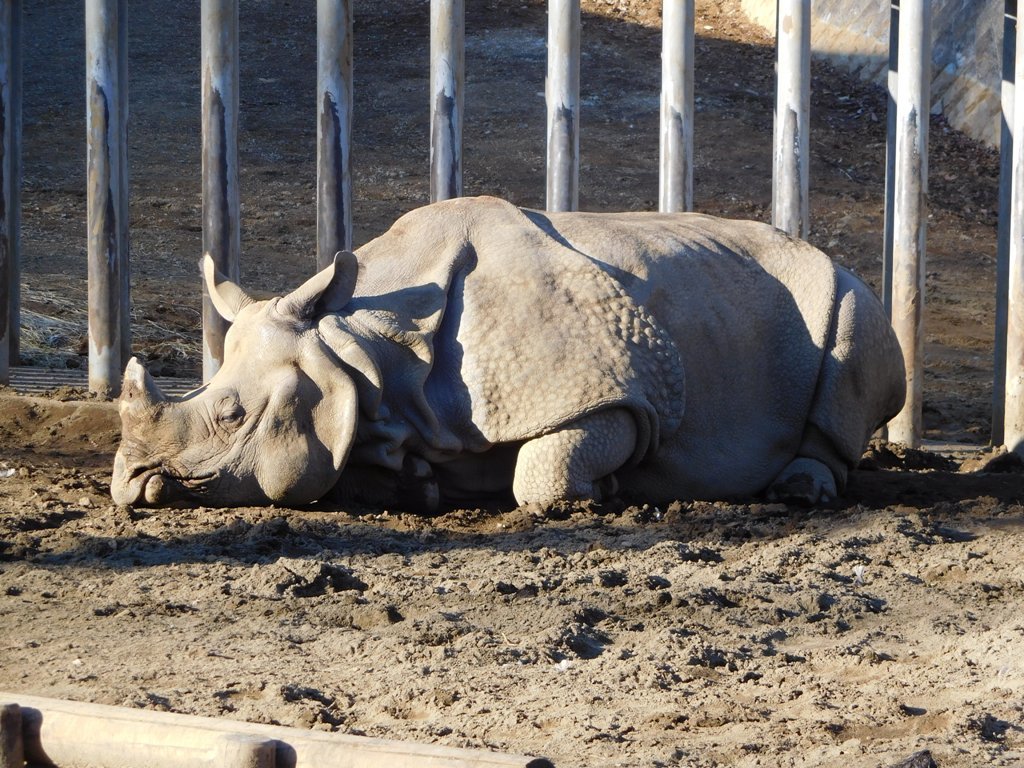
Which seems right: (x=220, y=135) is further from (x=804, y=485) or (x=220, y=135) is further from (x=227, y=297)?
(x=804, y=485)

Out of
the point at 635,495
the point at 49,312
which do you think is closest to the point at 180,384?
the point at 49,312

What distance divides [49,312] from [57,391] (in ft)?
13.3

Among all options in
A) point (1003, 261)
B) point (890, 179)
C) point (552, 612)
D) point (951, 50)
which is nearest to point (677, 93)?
point (890, 179)

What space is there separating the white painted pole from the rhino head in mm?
4045

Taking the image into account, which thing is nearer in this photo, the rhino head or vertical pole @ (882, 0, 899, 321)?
the rhino head

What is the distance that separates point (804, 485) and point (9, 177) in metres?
5.74

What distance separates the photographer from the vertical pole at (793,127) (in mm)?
9594

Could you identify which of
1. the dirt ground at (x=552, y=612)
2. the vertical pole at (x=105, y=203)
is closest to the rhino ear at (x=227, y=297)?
the dirt ground at (x=552, y=612)

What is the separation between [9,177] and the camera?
1038 cm

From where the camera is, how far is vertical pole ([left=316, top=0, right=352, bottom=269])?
8.91 meters

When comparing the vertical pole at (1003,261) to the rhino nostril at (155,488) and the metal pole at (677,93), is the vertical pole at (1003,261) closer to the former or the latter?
the metal pole at (677,93)

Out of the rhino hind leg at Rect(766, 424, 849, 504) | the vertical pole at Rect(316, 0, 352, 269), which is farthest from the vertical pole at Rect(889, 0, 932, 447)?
the vertical pole at Rect(316, 0, 352, 269)

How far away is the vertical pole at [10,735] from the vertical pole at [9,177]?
21.3 ft

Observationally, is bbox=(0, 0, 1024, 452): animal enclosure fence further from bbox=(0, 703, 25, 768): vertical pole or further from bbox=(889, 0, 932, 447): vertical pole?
bbox=(0, 703, 25, 768): vertical pole
